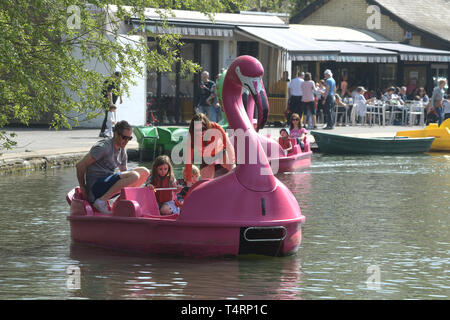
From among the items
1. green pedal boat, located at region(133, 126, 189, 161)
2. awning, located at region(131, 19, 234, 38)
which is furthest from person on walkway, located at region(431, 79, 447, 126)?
green pedal boat, located at region(133, 126, 189, 161)

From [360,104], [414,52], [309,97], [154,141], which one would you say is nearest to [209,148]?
[154,141]

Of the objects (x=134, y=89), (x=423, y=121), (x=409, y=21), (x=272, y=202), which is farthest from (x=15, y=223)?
(x=409, y=21)

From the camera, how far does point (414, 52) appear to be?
35344 mm

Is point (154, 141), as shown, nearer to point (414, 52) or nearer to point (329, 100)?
point (329, 100)

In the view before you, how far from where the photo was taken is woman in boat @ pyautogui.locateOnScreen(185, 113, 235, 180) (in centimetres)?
1020

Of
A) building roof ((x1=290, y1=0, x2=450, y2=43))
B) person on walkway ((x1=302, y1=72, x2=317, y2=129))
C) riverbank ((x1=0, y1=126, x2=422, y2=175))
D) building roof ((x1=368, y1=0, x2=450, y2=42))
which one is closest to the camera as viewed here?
riverbank ((x1=0, y1=126, x2=422, y2=175))

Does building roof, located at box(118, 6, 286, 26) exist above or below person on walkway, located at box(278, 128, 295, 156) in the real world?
above

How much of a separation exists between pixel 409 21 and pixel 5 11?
30517 mm

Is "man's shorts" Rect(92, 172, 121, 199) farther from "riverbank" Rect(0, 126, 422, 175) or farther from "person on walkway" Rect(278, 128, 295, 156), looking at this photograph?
"person on walkway" Rect(278, 128, 295, 156)

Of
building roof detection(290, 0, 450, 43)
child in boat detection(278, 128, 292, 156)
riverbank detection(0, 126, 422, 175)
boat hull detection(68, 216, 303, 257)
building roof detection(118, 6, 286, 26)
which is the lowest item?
boat hull detection(68, 216, 303, 257)

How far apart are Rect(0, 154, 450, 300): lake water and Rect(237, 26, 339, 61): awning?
571 inches

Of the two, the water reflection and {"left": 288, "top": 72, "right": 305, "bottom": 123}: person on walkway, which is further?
{"left": 288, "top": 72, "right": 305, "bottom": 123}: person on walkway

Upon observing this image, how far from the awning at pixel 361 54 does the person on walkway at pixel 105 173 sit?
22.4 m

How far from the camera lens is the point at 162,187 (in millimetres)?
10016
